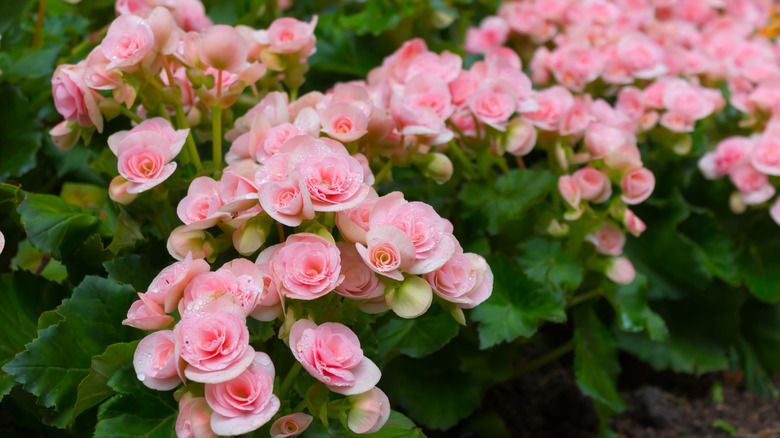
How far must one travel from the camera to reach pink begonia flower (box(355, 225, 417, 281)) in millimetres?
698

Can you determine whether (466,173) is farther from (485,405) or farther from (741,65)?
(741,65)

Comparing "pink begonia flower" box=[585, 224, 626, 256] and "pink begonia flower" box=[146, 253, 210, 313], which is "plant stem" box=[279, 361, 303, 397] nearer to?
"pink begonia flower" box=[146, 253, 210, 313]

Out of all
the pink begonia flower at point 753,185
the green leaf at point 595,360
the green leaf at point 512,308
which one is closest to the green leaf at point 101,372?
the green leaf at point 512,308

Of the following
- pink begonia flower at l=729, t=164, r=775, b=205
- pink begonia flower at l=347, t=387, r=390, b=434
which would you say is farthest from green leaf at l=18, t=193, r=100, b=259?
pink begonia flower at l=729, t=164, r=775, b=205

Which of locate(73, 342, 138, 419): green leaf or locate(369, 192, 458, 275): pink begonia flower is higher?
locate(369, 192, 458, 275): pink begonia flower

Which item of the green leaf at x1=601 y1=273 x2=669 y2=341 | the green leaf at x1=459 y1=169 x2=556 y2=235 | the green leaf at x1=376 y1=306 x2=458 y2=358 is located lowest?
the green leaf at x1=601 y1=273 x2=669 y2=341

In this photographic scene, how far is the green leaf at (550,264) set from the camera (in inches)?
45.2

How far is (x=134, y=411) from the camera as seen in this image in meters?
0.75

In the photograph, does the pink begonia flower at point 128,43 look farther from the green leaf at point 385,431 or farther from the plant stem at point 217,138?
the green leaf at point 385,431

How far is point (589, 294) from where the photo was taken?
51.4 inches

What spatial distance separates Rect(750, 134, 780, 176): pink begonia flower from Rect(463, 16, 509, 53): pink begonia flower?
2.21 ft

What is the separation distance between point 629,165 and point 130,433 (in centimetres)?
84

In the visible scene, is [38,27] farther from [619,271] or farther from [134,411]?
[619,271]

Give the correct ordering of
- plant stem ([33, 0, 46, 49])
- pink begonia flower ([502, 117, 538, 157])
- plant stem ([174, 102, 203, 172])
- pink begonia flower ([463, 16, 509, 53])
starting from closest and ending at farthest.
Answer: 1. plant stem ([174, 102, 203, 172])
2. pink begonia flower ([502, 117, 538, 157])
3. plant stem ([33, 0, 46, 49])
4. pink begonia flower ([463, 16, 509, 53])
